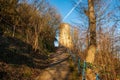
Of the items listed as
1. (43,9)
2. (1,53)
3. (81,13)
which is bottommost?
(1,53)

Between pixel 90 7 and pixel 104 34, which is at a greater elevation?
pixel 90 7

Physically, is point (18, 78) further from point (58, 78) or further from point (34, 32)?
point (34, 32)

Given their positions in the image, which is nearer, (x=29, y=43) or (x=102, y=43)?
(x=102, y=43)

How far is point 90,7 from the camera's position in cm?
1394

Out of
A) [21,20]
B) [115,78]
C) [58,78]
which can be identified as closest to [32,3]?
[21,20]

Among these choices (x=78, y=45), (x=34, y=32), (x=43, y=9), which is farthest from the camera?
(x=43, y=9)

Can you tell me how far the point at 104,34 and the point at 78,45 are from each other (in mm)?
6876

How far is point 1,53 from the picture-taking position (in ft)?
54.9

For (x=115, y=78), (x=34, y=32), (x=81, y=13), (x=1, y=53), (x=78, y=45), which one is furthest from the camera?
(x=34, y=32)

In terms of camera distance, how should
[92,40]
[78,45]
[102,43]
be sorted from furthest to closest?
[78,45], [92,40], [102,43]

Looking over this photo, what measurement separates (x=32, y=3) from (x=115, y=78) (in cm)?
2085

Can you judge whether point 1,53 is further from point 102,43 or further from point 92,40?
point 102,43

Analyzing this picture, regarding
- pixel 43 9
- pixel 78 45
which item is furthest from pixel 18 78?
pixel 43 9

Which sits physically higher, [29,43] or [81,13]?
[81,13]
